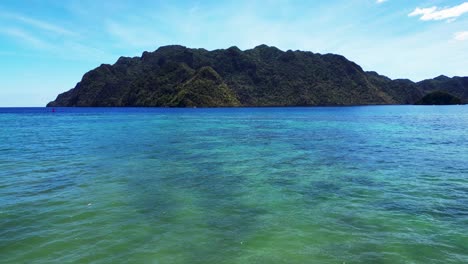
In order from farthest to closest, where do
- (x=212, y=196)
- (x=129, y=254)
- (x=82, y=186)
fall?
(x=82, y=186)
(x=212, y=196)
(x=129, y=254)

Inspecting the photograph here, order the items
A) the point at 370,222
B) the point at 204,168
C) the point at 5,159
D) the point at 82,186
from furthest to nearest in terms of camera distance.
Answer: the point at 5,159
the point at 204,168
the point at 82,186
the point at 370,222

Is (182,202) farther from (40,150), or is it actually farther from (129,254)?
(40,150)

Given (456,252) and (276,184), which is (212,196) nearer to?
(276,184)

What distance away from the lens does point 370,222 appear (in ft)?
39.4

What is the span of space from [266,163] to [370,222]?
1395cm

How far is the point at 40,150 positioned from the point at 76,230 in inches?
1068

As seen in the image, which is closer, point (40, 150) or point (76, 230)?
point (76, 230)

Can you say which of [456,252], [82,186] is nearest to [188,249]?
[456,252]

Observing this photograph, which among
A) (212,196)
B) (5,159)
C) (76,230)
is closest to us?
(76,230)

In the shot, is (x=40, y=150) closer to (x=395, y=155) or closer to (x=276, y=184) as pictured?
(x=276, y=184)

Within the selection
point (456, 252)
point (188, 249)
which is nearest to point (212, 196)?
point (188, 249)

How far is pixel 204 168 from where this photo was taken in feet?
76.6

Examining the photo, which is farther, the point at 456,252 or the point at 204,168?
the point at 204,168

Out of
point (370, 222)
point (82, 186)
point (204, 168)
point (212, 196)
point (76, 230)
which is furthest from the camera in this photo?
point (204, 168)
